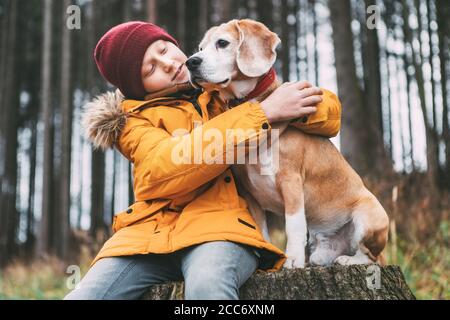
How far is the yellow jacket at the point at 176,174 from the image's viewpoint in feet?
9.81

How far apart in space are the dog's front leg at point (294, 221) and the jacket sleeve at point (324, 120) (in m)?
0.35

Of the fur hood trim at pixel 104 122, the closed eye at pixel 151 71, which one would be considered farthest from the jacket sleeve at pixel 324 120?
the fur hood trim at pixel 104 122

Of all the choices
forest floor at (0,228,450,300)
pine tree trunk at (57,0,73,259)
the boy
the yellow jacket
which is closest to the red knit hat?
the boy

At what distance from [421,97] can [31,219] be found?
712 inches

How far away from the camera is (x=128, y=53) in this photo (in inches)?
140

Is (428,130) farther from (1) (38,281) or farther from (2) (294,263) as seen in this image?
(1) (38,281)

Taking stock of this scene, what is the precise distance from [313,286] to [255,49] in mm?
1507

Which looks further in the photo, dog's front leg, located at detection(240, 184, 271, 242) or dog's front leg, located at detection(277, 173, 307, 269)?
dog's front leg, located at detection(240, 184, 271, 242)

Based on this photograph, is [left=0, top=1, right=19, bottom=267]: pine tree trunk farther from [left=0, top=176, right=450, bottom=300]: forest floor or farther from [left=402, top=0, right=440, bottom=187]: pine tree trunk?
[left=402, top=0, right=440, bottom=187]: pine tree trunk

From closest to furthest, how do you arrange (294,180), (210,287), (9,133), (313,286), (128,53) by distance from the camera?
(210,287) → (313,286) → (294,180) → (128,53) → (9,133)

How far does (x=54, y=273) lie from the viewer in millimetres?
10523

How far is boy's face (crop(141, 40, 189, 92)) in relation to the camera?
3.55 m

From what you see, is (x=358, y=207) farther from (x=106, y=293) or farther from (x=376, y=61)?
(x=376, y=61)

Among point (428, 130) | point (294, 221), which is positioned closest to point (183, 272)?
point (294, 221)
